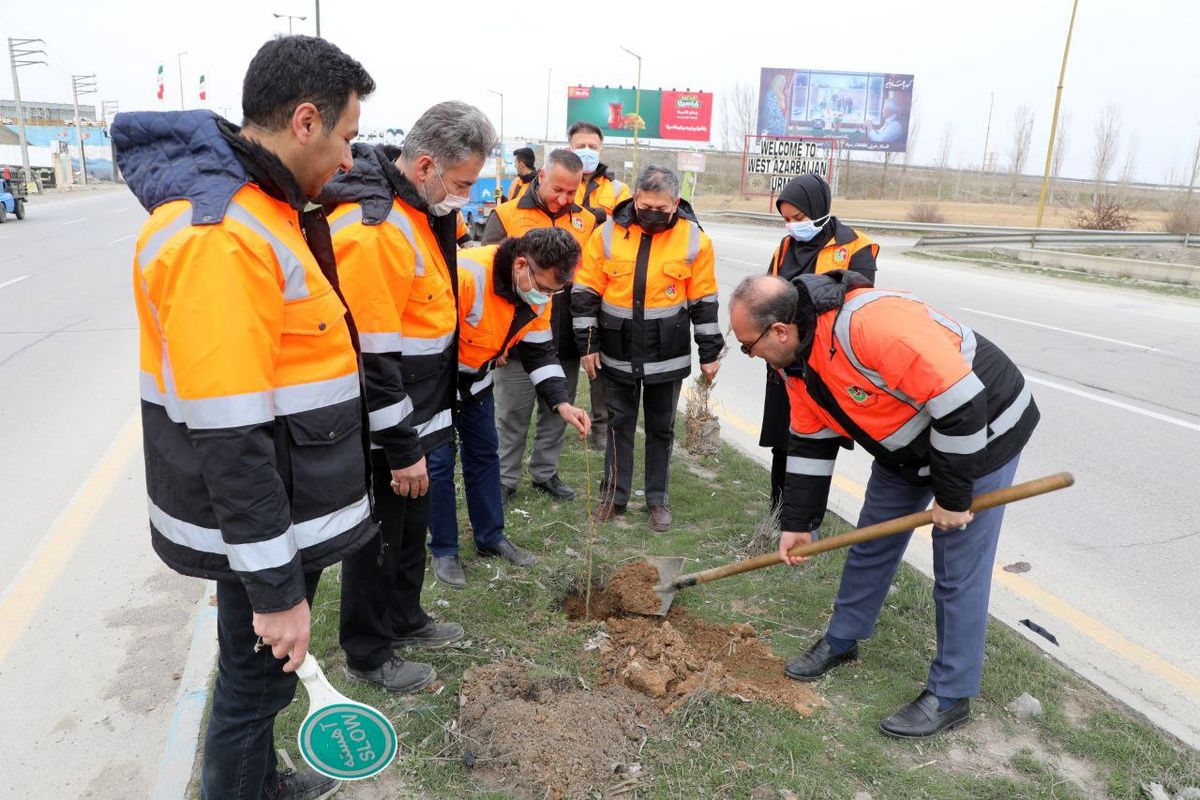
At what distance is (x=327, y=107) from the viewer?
1.86 metres

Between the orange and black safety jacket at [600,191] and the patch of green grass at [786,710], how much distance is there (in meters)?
2.95

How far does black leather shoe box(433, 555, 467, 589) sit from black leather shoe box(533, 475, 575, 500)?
1108 millimetres

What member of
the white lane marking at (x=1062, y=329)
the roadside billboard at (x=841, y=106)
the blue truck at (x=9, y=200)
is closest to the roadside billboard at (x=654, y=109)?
the roadside billboard at (x=841, y=106)

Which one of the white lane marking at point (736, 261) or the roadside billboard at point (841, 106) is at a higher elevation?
the roadside billboard at point (841, 106)

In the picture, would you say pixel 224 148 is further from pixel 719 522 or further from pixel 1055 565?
pixel 1055 565

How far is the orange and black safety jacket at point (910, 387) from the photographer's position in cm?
252

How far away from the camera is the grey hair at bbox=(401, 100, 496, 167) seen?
2.79 m

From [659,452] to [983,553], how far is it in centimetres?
204

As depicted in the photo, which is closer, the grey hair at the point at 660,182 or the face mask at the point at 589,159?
the grey hair at the point at 660,182

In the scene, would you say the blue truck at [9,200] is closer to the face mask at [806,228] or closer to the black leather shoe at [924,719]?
the face mask at [806,228]

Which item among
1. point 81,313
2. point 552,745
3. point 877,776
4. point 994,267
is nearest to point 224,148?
point 552,745

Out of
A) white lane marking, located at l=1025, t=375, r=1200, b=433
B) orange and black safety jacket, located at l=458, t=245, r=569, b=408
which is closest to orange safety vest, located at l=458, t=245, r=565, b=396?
orange and black safety jacket, located at l=458, t=245, r=569, b=408

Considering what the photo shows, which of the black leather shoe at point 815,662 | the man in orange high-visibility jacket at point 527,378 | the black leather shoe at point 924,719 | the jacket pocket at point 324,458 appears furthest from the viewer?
the man in orange high-visibility jacket at point 527,378

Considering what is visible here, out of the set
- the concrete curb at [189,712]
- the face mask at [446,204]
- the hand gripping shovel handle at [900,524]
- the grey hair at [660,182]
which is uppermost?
the grey hair at [660,182]
